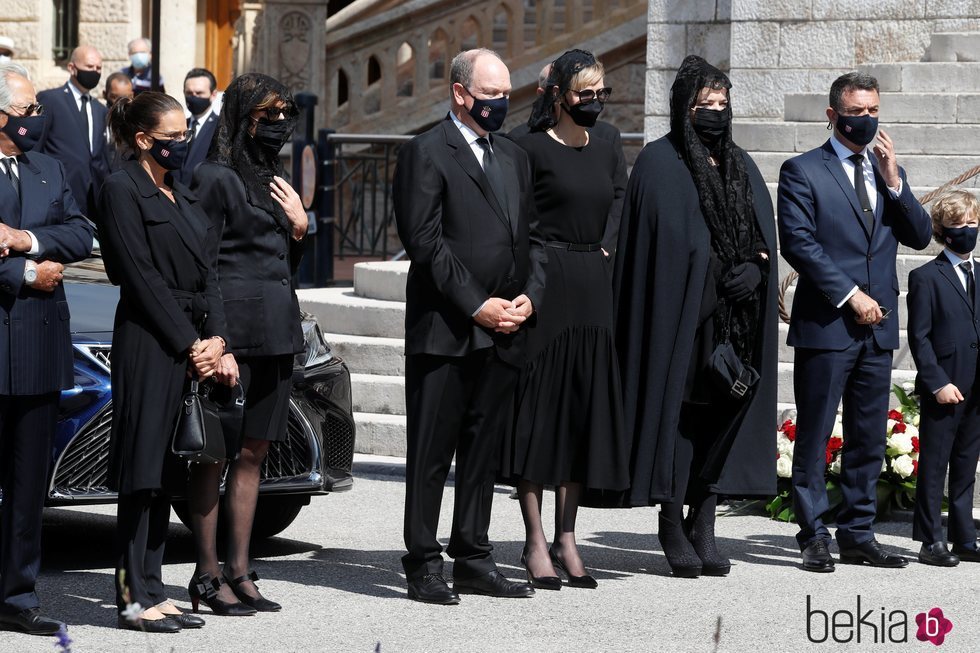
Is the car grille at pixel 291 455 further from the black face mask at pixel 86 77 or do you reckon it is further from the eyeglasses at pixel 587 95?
the black face mask at pixel 86 77

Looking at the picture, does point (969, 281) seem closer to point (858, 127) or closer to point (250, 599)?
point (858, 127)

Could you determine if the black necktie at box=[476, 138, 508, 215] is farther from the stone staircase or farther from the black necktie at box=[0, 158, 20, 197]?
the stone staircase

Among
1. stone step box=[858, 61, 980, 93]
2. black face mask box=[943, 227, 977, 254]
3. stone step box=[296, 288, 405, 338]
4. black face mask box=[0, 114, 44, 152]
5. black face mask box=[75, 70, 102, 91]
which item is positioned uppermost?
stone step box=[858, 61, 980, 93]

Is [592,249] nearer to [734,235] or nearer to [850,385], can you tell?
[734,235]

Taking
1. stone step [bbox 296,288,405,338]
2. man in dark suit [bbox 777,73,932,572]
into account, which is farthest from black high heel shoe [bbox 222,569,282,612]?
stone step [bbox 296,288,405,338]

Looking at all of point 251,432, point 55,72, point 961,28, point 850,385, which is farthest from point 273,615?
point 55,72

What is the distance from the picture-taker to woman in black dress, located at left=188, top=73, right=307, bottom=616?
6910mm

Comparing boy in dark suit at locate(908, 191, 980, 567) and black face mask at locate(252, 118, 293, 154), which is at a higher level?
black face mask at locate(252, 118, 293, 154)

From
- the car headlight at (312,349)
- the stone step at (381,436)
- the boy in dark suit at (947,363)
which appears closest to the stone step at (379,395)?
the stone step at (381,436)

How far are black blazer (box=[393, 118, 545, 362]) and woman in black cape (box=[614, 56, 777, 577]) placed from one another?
28.1 inches

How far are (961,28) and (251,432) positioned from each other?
26.0ft

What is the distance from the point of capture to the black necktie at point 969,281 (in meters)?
8.28

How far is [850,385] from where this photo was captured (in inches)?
320

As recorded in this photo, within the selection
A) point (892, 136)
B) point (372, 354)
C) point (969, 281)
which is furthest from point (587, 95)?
point (892, 136)
